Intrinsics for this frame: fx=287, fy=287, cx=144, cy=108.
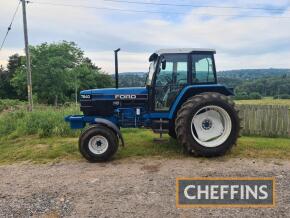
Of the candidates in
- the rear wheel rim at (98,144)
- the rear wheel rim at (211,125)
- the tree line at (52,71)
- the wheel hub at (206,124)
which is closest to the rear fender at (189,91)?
the rear wheel rim at (211,125)

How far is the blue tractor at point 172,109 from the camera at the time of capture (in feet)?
20.7

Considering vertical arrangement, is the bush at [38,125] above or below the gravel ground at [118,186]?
above

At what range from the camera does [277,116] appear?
31.4ft

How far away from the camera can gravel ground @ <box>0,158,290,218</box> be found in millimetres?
3936

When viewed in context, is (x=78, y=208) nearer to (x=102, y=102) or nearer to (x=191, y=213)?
(x=191, y=213)

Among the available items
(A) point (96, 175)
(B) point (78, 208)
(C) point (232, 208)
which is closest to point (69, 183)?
(A) point (96, 175)

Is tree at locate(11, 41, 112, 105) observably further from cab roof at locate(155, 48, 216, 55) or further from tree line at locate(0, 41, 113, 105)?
cab roof at locate(155, 48, 216, 55)

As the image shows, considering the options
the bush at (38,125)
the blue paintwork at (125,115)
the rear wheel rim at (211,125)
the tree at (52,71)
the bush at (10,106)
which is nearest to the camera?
the rear wheel rim at (211,125)

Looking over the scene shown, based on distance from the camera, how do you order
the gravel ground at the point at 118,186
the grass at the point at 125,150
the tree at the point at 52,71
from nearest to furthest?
the gravel ground at the point at 118,186
the grass at the point at 125,150
the tree at the point at 52,71

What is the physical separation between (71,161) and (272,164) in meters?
4.33

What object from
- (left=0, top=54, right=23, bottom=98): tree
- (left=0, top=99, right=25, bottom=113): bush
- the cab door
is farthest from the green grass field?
(left=0, top=54, right=23, bottom=98): tree

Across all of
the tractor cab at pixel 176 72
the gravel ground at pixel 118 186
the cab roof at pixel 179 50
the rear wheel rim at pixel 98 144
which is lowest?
the gravel ground at pixel 118 186

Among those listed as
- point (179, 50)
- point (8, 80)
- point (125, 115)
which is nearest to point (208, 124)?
point (179, 50)

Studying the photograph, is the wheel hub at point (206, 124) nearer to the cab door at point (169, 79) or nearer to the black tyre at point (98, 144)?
the cab door at point (169, 79)
